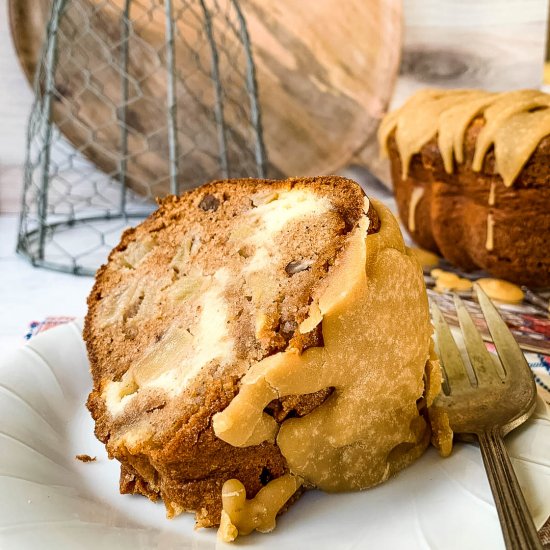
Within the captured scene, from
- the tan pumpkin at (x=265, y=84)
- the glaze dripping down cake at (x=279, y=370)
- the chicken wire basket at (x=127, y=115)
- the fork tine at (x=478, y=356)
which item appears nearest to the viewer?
the glaze dripping down cake at (x=279, y=370)

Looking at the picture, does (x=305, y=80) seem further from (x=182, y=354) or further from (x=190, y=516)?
(x=190, y=516)

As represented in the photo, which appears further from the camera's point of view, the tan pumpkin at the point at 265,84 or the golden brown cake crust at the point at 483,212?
the tan pumpkin at the point at 265,84

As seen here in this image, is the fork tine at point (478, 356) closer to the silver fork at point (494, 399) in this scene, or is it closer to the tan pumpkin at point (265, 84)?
the silver fork at point (494, 399)

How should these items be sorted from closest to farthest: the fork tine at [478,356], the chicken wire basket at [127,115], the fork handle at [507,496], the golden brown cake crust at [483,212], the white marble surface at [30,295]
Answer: the fork handle at [507,496], the fork tine at [478,356], the white marble surface at [30,295], the golden brown cake crust at [483,212], the chicken wire basket at [127,115]

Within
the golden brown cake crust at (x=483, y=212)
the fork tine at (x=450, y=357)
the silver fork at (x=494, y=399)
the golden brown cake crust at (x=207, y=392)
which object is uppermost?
the golden brown cake crust at (x=207, y=392)

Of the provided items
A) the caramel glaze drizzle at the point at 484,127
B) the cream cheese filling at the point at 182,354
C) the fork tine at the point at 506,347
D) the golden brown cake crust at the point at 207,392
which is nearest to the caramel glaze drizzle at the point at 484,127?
the caramel glaze drizzle at the point at 484,127

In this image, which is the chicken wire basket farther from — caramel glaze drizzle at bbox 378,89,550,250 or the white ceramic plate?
the white ceramic plate

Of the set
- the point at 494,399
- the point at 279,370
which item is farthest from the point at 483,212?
the point at 279,370
